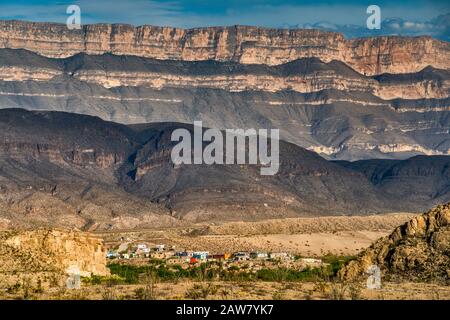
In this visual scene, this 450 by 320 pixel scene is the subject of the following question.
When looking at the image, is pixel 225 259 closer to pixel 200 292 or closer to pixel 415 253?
pixel 415 253

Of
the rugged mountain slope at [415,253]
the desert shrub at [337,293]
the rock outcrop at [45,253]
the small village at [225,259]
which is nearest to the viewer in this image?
the desert shrub at [337,293]

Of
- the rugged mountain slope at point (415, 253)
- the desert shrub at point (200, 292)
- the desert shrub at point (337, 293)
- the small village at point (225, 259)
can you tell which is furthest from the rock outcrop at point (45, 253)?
the desert shrub at point (337, 293)

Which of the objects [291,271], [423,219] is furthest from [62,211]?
[423,219]

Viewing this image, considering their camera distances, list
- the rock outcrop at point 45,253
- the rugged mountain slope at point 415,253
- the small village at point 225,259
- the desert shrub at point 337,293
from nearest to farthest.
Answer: the desert shrub at point 337,293, the rugged mountain slope at point 415,253, the rock outcrop at point 45,253, the small village at point 225,259

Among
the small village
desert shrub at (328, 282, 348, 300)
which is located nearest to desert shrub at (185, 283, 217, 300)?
desert shrub at (328, 282, 348, 300)

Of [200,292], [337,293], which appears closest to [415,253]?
[337,293]

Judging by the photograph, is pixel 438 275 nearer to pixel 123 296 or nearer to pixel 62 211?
pixel 123 296

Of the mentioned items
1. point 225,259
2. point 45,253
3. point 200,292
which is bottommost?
point 200,292

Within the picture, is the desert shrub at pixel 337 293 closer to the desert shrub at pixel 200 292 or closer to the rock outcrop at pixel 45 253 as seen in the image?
the desert shrub at pixel 200 292
